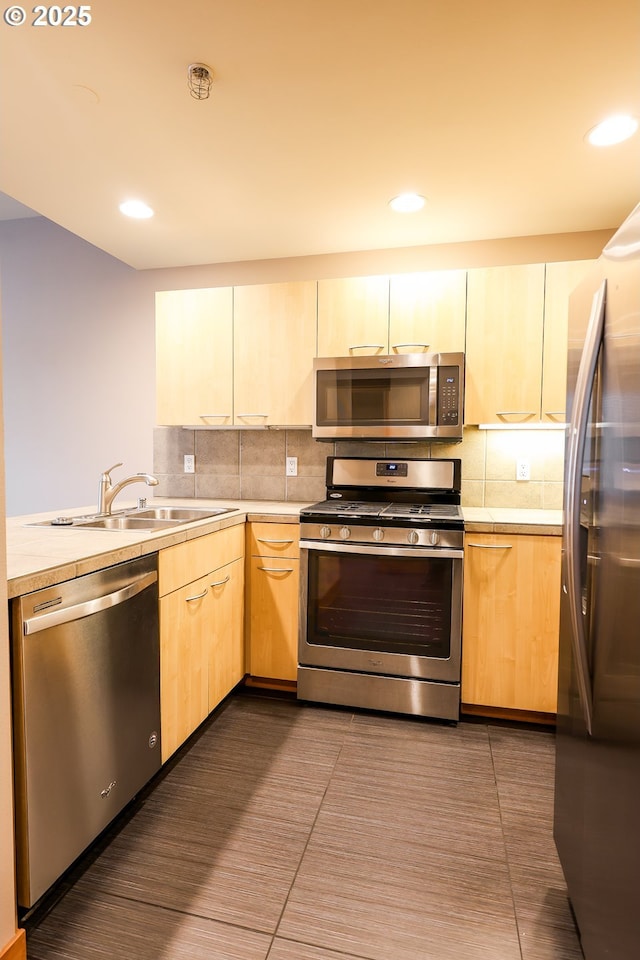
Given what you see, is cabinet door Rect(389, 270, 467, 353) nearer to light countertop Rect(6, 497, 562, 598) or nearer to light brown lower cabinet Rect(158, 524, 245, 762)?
light countertop Rect(6, 497, 562, 598)

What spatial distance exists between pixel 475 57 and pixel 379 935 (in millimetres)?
2499

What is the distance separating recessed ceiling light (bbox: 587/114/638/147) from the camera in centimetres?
186

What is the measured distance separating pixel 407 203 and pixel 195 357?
54.8 inches

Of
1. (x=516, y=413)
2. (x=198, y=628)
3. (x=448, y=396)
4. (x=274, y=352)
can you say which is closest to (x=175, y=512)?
(x=198, y=628)

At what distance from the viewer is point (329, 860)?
5.16 ft

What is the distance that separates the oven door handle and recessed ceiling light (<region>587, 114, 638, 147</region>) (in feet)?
5.64

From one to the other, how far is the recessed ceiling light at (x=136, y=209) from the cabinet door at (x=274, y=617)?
1.85 metres

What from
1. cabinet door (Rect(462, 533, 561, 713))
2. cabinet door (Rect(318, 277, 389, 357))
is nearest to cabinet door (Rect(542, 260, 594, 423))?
cabinet door (Rect(462, 533, 561, 713))

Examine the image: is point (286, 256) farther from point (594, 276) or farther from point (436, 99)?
point (594, 276)

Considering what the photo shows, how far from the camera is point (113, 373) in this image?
348 centimetres

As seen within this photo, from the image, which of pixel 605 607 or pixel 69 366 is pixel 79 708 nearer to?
pixel 605 607

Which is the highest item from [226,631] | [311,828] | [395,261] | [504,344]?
[395,261]

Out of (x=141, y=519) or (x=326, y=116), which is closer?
(x=326, y=116)

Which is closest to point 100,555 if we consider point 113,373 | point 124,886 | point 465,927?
point 124,886
